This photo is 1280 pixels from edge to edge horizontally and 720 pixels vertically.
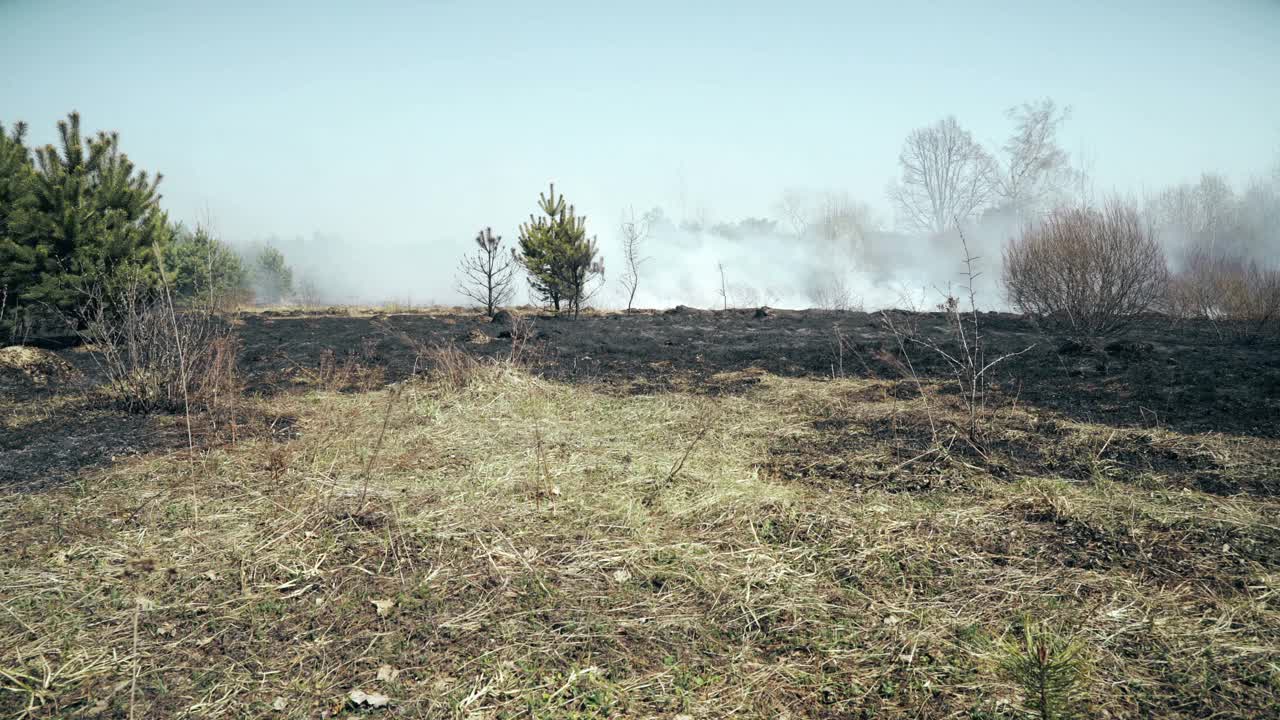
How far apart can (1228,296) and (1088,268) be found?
3.74 meters

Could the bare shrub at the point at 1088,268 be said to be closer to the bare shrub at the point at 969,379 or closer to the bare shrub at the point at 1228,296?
the bare shrub at the point at 969,379

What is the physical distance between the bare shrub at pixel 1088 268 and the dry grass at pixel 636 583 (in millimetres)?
4516

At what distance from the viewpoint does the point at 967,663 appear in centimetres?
214

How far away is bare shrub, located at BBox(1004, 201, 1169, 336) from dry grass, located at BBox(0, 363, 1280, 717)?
452cm

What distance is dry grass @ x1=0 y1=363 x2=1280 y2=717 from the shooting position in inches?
80.1

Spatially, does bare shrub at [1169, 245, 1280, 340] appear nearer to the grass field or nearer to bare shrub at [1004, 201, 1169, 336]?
bare shrub at [1004, 201, 1169, 336]

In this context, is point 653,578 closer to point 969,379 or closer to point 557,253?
point 969,379

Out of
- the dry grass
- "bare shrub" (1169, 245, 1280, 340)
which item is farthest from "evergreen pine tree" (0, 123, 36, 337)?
"bare shrub" (1169, 245, 1280, 340)

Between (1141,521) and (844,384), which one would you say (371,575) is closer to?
(1141,521)

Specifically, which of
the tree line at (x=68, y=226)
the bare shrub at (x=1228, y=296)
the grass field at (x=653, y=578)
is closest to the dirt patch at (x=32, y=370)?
the tree line at (x=68, y=226)

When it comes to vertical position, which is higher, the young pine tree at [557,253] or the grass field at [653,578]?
the young pine tree at [557,253]

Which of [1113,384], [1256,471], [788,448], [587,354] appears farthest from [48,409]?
[1113,384]

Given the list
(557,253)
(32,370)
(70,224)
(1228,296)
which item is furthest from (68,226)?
(1228,296)

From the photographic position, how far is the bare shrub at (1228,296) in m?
8.82
